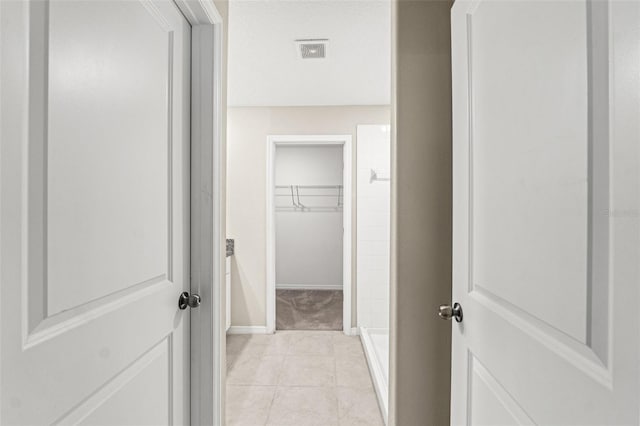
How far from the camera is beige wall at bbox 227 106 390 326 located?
3545mm

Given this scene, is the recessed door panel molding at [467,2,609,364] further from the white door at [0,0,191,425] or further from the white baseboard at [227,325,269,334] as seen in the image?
the white baseboard at [227,325,269,334]

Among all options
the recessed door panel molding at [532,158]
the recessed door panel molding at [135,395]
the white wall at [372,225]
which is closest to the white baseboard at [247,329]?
the white wall at [372,225]

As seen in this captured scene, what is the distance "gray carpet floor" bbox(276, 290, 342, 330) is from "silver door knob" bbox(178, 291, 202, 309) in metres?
2.56

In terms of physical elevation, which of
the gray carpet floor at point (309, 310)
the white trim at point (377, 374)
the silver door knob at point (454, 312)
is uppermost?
the silver door knob at point (454, 312)

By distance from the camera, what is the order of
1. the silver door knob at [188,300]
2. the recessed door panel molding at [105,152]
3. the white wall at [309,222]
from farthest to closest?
the white wall at [309,222] < the silver door knob at [188,300] < the recessed door panel molding at [105,152]

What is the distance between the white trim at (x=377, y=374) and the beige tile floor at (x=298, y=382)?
7 cm

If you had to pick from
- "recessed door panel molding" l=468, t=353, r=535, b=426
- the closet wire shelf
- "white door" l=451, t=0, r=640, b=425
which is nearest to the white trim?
"recessed door panel molding" l=468, t=353, r=535, b=426

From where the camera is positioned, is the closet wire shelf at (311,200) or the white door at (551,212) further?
the closet wire shelf at (311,200)

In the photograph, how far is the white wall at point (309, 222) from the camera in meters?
5.57

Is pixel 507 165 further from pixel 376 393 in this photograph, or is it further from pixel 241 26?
pixel 376 393

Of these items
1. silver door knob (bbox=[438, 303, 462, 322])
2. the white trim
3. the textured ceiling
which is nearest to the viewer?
silver door knob (bbox=[438, 303, 462, 322])

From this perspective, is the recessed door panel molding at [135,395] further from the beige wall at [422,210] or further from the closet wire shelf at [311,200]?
the closet wire shelf at [311,200]

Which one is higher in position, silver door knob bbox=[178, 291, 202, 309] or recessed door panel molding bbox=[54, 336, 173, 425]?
silver door knob bbox=[178, 291, 202, 309]

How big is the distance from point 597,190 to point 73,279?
1.00m
